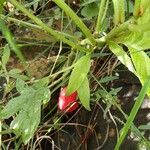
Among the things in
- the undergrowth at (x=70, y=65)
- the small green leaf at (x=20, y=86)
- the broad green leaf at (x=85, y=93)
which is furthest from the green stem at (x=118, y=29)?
the small green leaf at (x=20, y=86)

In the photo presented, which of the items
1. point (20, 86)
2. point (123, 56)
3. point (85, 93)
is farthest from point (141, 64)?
point (20, 86)

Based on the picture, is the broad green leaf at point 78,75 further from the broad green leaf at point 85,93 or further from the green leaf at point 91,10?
the green leaf at point 91,10

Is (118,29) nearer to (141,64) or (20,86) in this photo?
(141,64)

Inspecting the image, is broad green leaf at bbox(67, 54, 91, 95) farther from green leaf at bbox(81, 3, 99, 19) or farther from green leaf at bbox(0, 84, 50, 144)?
green leaf at bbox(81, 3, 99, 19)

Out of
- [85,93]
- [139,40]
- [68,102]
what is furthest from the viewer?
[68,102]

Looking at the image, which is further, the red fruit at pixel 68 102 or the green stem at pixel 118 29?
the red fruit at pixel 68 102

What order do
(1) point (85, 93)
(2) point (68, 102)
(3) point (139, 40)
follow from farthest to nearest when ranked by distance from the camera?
(2) point (68, 102)
(1) point (85, 93)
(3) point (139, 40)

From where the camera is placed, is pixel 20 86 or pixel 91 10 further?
pixel 91 10
